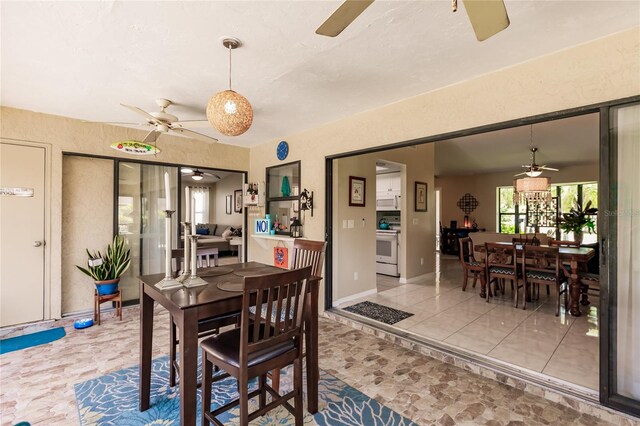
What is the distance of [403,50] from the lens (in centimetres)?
228

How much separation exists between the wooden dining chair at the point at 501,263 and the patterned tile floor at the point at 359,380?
2.24 m

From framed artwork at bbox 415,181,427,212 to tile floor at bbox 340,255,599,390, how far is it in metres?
1.62

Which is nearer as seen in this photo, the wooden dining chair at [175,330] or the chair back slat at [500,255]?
the wooden dining chair at [175,330]

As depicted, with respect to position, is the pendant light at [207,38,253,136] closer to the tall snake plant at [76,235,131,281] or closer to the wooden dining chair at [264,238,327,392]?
the wooden dining chair at [264,238,327,392]

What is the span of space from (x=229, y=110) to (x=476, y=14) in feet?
5.03

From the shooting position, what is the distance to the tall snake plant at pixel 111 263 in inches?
149

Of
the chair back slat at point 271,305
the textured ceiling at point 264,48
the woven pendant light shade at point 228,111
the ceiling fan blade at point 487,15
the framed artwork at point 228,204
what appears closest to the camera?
the ceiling fan blade at point 487,15

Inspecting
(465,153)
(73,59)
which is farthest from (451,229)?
(73,59)

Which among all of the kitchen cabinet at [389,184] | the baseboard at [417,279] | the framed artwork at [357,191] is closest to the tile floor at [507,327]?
the baseboard at [417,279]

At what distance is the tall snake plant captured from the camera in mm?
3777

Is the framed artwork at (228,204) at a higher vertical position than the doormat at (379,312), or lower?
higher

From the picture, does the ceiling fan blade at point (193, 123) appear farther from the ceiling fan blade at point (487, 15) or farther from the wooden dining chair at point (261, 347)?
the ceiling fan blade at point (487, 15)

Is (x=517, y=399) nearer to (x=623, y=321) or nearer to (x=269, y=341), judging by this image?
(x=623, y=321)

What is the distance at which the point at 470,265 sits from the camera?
15.8 feet
